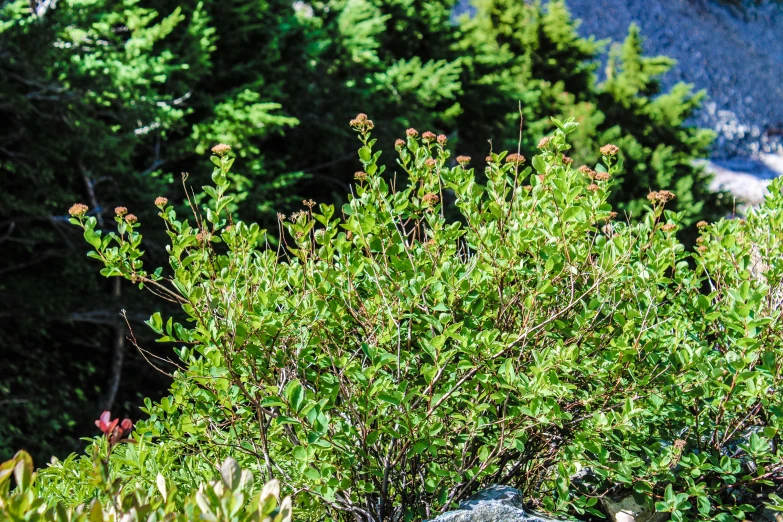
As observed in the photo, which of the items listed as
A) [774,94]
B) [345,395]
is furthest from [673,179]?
[774,94]

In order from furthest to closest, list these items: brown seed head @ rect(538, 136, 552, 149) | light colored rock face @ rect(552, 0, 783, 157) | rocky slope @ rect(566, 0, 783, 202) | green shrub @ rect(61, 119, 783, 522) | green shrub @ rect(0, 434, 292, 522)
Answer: light colored rock face @ rect(552, 0, 783, 157), rocky slope @ rect(566, 0, 783, 202), brown seed head @ rect(538, 136, 552, 149), green shrub @ rect(61, 119, 783, 522), green shrub @ rect(0, 434, 292, 522)

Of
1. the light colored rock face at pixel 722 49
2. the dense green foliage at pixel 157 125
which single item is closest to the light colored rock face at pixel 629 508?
the dense green foliage at pixel 157 125

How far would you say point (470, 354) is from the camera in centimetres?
203

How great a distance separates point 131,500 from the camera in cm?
145

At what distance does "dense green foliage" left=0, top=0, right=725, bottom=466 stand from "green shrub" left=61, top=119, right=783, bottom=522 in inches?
157

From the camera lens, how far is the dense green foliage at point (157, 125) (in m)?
6.88

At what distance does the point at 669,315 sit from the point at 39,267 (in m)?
7.58

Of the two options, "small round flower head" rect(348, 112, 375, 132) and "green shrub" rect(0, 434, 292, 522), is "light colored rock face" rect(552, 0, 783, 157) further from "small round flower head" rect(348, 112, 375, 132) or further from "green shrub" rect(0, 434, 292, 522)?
"green shrub" rect(0, 434, 292, 522)

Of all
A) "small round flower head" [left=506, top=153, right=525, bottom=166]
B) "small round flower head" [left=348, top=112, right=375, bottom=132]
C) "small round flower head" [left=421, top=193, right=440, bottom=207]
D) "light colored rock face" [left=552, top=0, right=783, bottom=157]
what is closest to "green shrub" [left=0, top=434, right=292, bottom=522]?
"small round flower head" [left=421, top=193, right=440, bottom=207]

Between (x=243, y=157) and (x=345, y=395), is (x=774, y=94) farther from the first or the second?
(x=345, y=395)

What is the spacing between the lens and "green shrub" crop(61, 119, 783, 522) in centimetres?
207

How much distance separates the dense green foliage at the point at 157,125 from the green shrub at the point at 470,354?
398 centimetres

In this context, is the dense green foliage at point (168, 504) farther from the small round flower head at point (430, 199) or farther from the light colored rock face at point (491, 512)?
the small round flower head at point (430, 199)

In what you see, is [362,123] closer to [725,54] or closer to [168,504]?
[168,504]
